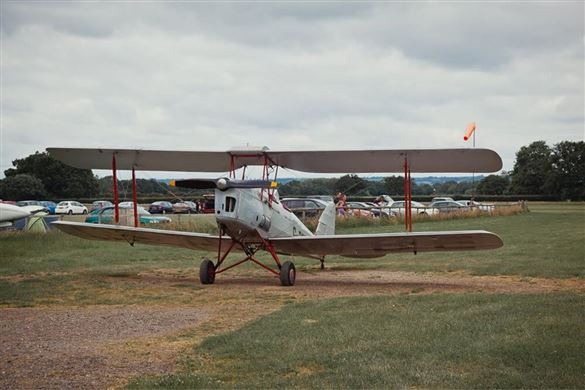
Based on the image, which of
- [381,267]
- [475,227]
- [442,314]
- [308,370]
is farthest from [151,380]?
[475,227]

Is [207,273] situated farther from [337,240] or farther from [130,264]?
[130,264]

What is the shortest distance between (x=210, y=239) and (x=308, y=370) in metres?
9.56

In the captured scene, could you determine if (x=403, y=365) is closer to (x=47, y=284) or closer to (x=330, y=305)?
(x=330, y=305)

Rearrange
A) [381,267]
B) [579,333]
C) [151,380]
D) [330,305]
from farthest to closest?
[381,267] → [330,305] → [579,333] → [151,380]

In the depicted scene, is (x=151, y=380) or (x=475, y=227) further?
(x=475, y=227)

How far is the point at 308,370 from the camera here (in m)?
6.20

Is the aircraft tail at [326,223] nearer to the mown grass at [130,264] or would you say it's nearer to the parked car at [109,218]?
the mown grass at [130,264]

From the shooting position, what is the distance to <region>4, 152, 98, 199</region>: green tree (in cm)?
7019

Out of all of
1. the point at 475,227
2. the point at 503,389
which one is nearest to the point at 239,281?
the point at 503,389

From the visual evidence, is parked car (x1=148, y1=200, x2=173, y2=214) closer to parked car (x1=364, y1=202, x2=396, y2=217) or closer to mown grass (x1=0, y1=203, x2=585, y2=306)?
parked car (x1=364, y1=202, x2=396, y2=217)

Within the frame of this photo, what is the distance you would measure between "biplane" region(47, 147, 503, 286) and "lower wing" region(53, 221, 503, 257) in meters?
0.02

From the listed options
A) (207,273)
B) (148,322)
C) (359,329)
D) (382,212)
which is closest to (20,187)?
(382,212)

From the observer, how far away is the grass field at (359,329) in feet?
19.3

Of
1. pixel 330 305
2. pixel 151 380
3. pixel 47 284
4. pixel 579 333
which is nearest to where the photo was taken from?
pixel 151 380
